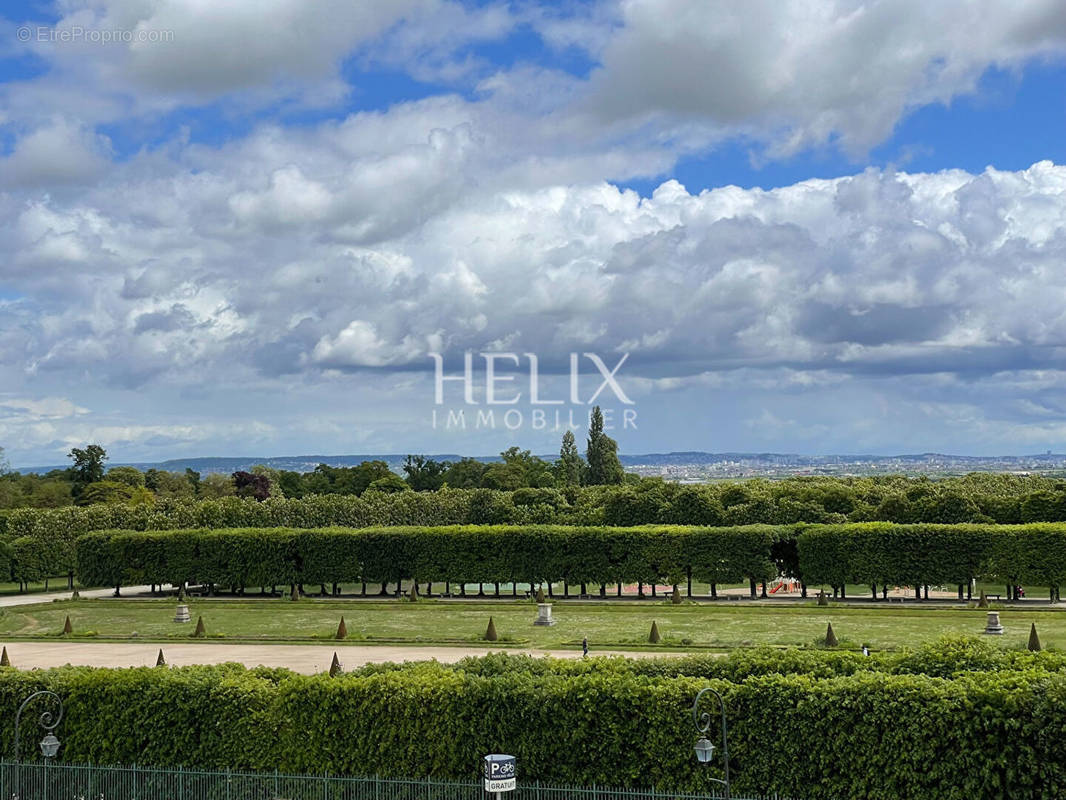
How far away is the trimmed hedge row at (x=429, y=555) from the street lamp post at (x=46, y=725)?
46.6m

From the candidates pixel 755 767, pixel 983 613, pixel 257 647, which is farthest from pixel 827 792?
pixel 983 613

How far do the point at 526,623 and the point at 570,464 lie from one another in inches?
4107

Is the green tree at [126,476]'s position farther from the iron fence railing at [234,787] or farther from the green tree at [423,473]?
the iron fence railing at [234,787]

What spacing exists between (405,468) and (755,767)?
170 m

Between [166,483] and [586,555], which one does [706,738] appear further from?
[166,483]

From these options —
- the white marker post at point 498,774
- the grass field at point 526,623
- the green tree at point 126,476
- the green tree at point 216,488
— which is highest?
the green tree at point 126,476

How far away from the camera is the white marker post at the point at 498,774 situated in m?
22.1

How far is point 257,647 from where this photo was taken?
50.1 m

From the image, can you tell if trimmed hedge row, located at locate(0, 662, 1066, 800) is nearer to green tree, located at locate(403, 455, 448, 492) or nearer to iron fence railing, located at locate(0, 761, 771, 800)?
iron fence railing, located at locate(0, 761, 771, 800)

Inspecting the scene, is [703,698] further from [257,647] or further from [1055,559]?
[1055,559]

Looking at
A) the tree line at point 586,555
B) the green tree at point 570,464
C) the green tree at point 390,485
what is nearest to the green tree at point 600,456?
the green tree at point 570,464

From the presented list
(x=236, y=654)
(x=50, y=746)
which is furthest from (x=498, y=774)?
(x=236, y=654)

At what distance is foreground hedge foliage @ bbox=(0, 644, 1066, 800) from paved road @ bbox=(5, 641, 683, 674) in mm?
14936

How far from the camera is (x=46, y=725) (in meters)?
26.3
